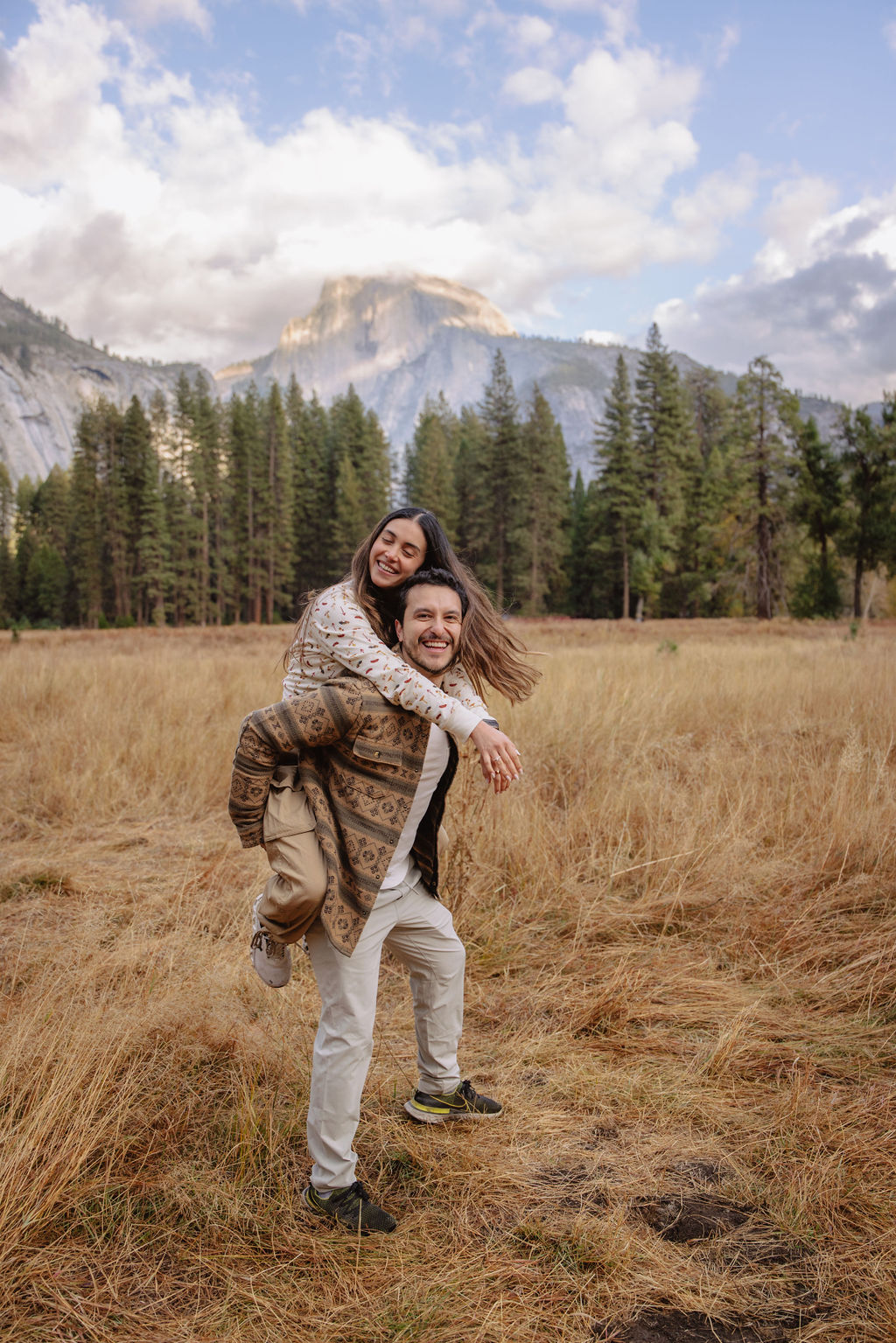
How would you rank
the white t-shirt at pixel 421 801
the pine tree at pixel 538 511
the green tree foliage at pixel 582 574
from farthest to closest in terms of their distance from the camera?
the green tree foliage at pixel 582 574 < the pine tree at pixel 538 511 < the white t-shirt at pixel 421 801

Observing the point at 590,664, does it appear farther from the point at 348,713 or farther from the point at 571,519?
the point at 571,519

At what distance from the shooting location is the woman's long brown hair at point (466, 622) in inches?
89.7

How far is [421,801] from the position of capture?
222cm

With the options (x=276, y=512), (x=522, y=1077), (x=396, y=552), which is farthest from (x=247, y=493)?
(x=522, y=1077)

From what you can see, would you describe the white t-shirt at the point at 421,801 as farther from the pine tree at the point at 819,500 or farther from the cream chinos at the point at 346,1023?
the pine tree at the point at 819,500

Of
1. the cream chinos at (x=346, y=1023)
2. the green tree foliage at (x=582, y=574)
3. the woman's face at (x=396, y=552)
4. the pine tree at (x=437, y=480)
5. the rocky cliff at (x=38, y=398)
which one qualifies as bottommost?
the cream chinos at (x=346, y=1023)

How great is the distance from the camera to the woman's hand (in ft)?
6.33

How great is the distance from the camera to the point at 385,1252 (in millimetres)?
1888

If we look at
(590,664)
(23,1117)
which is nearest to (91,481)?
(590,664)

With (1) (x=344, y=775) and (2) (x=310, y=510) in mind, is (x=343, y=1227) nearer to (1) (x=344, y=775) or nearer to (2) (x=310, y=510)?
(1) (x=344, y=775)

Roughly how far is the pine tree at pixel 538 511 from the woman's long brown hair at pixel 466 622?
129ft

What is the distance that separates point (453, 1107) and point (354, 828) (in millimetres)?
1038

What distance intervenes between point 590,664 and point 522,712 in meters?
3.67

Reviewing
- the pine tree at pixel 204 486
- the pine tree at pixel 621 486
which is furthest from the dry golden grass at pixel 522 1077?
the pine tree at pixel 204 486
